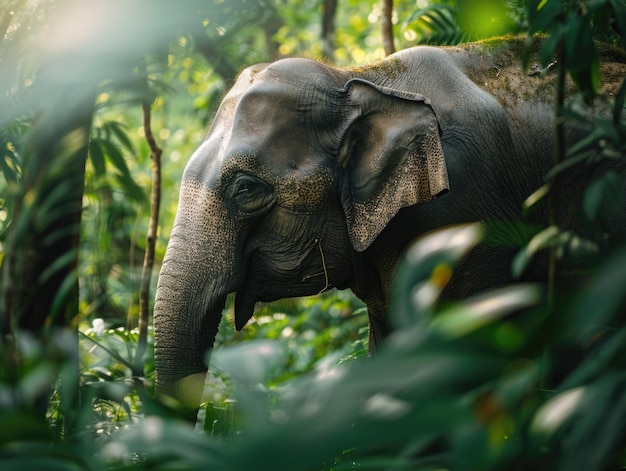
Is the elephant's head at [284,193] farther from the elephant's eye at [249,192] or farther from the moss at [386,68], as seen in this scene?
the moss at [386,68]

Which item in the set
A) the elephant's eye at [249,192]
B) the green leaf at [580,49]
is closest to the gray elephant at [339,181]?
the elephant's eye at [249,192]

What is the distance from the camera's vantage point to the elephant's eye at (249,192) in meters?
3.14

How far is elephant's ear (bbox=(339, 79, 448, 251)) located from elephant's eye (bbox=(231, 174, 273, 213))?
303 mm

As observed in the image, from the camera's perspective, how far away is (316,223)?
3.25 meters

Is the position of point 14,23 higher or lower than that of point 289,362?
higher

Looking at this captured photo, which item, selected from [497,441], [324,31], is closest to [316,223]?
[497,441]

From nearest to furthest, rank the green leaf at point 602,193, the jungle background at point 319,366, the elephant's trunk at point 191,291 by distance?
the jungle background at point 319,366, the green leaf at point 602,193, the elephant's trunk at point 191,291

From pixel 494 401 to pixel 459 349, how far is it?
0.40ft

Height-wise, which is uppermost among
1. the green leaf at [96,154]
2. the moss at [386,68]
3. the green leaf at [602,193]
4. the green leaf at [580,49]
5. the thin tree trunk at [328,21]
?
the green leaf at [580,49]

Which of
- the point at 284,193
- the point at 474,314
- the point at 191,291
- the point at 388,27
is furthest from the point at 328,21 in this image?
the point at 474,314

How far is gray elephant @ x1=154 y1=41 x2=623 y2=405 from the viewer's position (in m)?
3.10

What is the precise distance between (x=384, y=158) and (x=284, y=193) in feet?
1.28

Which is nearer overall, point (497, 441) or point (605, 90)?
point (497, 441)

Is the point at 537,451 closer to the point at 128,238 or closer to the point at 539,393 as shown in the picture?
the point at 539,393
